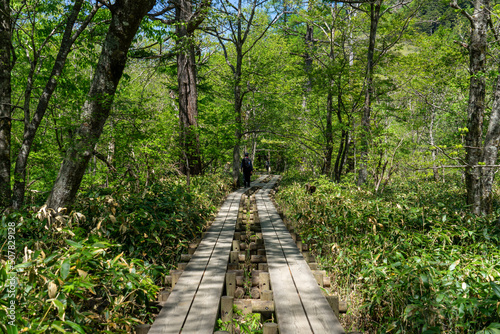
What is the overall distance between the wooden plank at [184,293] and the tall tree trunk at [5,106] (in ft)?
12.7

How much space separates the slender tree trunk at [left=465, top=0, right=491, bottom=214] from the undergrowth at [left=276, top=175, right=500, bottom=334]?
1.12m

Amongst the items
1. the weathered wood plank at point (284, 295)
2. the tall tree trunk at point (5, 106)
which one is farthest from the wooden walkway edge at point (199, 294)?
the tall tree trunk at point (5, 106)

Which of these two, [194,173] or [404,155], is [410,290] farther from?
[194,173]

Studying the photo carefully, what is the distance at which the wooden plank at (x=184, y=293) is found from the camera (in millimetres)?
2631

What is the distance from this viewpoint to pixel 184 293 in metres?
3.25

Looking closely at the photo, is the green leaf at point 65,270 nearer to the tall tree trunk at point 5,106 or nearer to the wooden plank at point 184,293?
the wooden plank at point 184,293

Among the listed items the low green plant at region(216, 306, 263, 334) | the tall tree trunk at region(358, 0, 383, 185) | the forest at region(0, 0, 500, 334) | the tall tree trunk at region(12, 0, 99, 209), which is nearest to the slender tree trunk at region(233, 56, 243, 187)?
the forest at region(0, 0, 500, 334)

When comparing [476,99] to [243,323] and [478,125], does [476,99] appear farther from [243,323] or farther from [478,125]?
[243,323]

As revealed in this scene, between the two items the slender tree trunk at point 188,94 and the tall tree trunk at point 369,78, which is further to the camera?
the slender tree trunk at point 188,94

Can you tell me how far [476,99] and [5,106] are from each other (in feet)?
34.6

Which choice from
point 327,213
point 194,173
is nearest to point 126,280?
point 327,213

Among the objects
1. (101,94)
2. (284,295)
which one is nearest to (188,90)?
(101,94)

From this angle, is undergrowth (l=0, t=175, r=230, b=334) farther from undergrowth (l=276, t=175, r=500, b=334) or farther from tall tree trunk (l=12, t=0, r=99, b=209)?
undergrowth (l=276, t=175, r=500, b=334)

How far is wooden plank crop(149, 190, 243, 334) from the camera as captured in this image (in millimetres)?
2631
